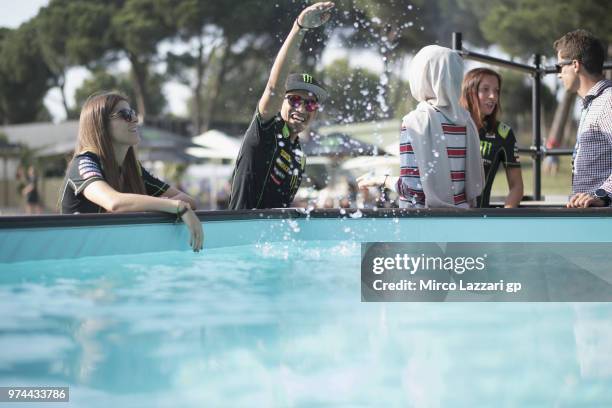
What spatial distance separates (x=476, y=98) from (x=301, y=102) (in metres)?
1.13

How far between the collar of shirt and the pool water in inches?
49.2

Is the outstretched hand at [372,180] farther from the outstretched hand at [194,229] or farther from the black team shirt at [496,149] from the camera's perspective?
the black team shirt at [496,149]

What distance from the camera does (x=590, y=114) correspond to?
3.96m

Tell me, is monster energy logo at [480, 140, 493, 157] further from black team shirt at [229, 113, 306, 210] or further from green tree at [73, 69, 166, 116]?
green tree at [73, 69, 166, 116]

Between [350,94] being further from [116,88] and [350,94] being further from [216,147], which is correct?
[116,88]

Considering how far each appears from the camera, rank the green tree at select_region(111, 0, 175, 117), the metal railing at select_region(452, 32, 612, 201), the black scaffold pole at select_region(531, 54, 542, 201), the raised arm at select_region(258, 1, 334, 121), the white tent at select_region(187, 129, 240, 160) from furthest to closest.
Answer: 1. the green tree at select_region(111, 0, 175, 117)
2. the white tent at select_region(187, 129, 240, 160)
3. the black scaffold pole at select_region(531, 54, 542, 201)
4. the metal railing at select_region(452, 32, 612, 201)
5. the raised arm at select_region(258, 1, 334, 121)

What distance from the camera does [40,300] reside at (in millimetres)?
3031

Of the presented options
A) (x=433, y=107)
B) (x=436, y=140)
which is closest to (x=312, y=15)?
(x=433, y=107)

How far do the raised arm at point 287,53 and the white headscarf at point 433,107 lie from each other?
62 cm

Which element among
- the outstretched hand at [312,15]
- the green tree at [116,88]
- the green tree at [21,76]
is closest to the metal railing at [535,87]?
the outstretched hand at [312,15]

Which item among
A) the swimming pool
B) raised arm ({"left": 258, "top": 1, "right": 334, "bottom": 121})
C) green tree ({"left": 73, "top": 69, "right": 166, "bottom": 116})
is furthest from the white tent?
green tree ({"left": 73, "top": 69, "right": 166, "bottom": 116})

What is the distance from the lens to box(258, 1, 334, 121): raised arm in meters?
3.85

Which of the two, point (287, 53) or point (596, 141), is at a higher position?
point (287, 53)

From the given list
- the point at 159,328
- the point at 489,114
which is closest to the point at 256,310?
the point at 159,328
